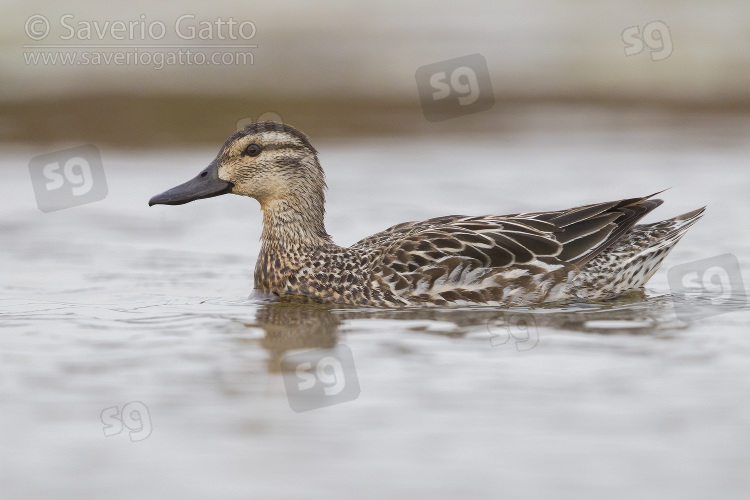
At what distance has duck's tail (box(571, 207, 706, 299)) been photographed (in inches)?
344

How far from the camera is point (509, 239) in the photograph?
342 inches

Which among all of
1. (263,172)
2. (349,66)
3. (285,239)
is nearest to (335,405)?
(285,239)

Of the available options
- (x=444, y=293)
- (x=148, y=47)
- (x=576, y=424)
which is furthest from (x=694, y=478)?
(x=148, y=47)

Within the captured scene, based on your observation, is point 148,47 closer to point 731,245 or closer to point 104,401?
point 731,245

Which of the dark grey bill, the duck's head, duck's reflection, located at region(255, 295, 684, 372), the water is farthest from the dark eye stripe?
duck's reflection, located at region(255, 295, 684, 372)

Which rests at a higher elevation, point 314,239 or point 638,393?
point 314,239

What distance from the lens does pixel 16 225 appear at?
37.4 ft

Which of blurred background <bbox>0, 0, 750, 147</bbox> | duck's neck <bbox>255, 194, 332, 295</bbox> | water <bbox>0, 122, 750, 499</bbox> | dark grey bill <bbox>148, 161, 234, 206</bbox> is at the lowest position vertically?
water <bbox>0, 122, 750, 499</bbox>

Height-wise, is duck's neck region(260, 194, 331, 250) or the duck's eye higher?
the duck's eye

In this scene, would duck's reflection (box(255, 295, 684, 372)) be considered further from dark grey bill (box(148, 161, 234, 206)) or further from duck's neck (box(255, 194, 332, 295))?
dark grey bill (box(148, 161, 234, 206))

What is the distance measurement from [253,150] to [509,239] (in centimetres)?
192

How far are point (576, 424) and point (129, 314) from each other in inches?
142

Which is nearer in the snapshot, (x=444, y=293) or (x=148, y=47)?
(x=444, y=293)

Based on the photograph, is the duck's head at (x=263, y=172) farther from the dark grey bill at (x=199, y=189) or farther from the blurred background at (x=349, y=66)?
the blurred background at (x=349, y=66)
